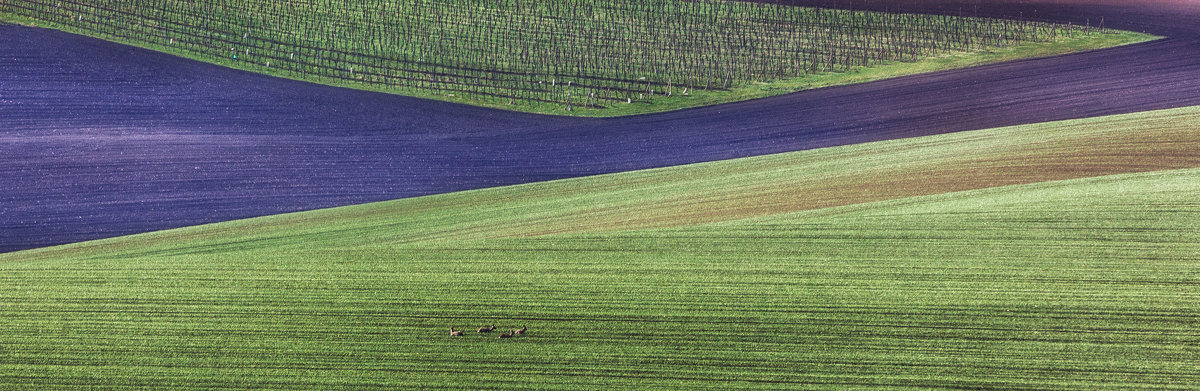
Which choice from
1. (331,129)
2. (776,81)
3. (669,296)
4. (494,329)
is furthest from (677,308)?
(776,81)

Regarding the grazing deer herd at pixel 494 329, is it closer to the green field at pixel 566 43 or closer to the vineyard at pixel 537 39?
the green field at pixel 566 43

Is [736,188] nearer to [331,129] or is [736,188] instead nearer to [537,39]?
[331,129]

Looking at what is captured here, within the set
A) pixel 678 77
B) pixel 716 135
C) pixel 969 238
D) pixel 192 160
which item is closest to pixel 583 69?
pixel 678 77

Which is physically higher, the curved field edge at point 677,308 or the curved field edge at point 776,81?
the curved field edge at point 776,81

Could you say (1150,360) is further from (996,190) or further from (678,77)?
(678,77)

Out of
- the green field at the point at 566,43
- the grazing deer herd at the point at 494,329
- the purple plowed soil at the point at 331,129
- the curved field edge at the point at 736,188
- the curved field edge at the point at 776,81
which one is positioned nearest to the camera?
the grazing deer herd at the point at 494,329

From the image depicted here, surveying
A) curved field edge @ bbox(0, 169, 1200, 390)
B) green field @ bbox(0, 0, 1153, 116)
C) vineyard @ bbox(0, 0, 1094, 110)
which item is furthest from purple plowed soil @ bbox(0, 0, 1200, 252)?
curved field edge @ bbox(0, 169, 1200, 390)

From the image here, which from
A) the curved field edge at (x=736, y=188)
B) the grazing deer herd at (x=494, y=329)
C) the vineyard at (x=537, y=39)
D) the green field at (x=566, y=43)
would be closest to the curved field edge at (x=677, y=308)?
the grazing deer herd at (x=494, y=329)

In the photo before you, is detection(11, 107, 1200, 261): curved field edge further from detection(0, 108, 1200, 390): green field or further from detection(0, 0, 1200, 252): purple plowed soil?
detection(0, 0, 1200, 252): purple plowed soil
